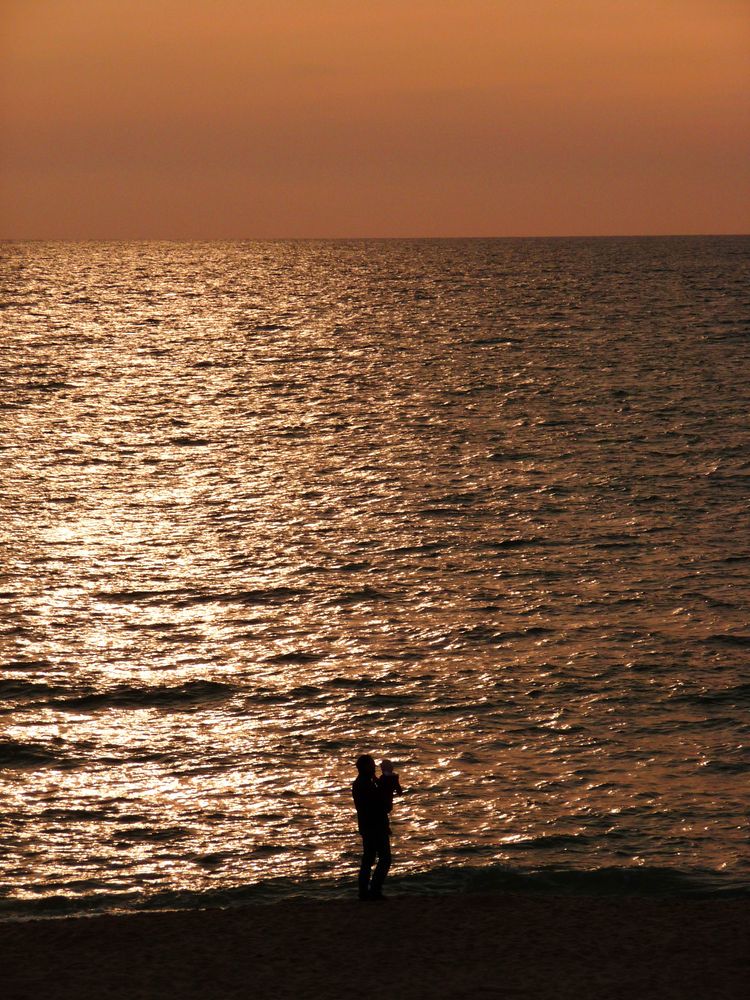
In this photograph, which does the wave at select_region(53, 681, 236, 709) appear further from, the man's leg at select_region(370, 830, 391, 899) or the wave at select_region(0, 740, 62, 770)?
the man's leg at select_region(370, 830, 391, 899)

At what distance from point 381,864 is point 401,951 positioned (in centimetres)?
220

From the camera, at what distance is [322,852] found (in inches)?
902

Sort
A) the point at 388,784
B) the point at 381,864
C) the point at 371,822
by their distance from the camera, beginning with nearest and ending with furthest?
the point at 388,784, the point at 371,822, the point at 381,864

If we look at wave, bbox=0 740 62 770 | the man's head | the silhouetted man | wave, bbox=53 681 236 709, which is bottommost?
wave, bbox=0 740 62 770

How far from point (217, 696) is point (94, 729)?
3116 millimetres

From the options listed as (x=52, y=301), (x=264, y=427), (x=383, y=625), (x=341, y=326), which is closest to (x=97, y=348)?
(x=341, y=326)

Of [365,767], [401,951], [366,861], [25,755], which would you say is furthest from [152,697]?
[401,951]

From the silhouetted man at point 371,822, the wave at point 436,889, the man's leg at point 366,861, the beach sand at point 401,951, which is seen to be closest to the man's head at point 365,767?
the silhouetted man at point 371,822

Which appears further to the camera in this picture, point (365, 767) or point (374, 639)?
point (374, 639)

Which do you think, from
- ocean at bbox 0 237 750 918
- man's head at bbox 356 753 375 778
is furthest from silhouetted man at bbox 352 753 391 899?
ocean at bbox 0 237 750 918

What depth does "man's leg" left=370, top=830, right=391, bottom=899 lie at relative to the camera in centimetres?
1944

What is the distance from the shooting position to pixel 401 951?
1773 centimetres

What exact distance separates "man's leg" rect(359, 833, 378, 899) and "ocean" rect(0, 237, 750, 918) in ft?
4.96

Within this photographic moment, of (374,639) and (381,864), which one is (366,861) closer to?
(381,864)
